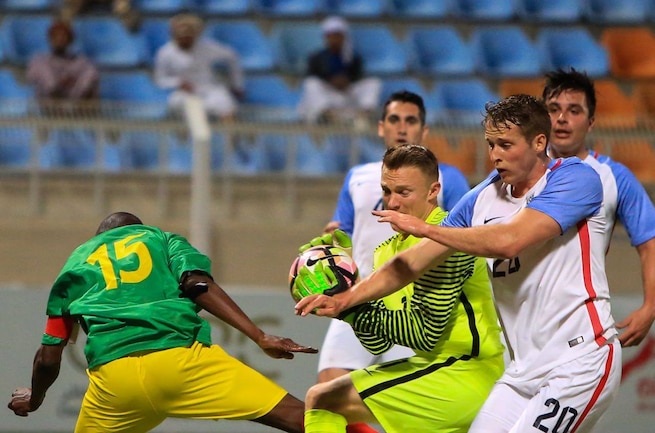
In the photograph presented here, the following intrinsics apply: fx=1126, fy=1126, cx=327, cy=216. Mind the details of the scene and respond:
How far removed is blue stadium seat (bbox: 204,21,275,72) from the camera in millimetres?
11875

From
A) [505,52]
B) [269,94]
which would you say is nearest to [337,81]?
[269,94]

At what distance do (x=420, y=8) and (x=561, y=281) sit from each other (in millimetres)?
8817

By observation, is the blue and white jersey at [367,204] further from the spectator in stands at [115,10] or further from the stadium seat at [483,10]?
the stadium seat at [483,10]

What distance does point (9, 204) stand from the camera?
31.0 ft

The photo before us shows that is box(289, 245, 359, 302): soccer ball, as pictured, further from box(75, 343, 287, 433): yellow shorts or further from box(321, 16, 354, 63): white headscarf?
box(321, 16, 354, 63): white headscarf

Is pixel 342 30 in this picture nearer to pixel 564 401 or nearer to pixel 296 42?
pixel 296 42

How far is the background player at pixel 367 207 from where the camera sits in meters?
6.23

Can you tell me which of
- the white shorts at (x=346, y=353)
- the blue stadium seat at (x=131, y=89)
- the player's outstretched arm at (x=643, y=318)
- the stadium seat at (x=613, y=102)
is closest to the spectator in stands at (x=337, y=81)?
the blue stadium seat at (x=131, y=89)

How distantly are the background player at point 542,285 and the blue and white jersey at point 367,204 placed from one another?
76.6 inches

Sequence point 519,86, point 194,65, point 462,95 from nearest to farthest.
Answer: point 194,65 → point 462,95 → point 519,86

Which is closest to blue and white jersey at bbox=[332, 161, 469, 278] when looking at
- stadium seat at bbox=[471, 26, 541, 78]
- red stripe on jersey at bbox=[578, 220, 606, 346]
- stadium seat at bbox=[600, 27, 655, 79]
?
red stripe on jersey at bbox=[578, 220, 606, 346]

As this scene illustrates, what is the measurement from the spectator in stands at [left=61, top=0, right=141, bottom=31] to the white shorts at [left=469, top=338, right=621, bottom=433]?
28.3 feet

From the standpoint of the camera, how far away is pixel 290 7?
1247 cm

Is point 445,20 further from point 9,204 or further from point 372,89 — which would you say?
point 9,204
